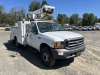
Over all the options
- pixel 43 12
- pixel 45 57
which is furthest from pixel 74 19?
pixel 45 57

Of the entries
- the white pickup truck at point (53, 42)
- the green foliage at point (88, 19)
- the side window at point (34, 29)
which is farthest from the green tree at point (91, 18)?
the side window at point (34, 29)

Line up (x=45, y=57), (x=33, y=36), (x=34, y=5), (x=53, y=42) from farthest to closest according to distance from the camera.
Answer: (x=34, y=5), (x=33, y=36), (x=45, y=57), (x=53, y=42)

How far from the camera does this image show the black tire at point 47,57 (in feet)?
21.5

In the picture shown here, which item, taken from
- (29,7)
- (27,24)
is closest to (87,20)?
(29,7)

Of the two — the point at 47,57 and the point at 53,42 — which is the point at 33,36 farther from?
the point at 53,42

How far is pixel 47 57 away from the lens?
6738 millimetres

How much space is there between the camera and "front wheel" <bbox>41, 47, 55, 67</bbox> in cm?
655

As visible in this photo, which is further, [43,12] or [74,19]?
[74,19]

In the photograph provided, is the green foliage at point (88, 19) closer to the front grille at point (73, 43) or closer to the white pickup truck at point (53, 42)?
the white pickup truck at point (53, 42)

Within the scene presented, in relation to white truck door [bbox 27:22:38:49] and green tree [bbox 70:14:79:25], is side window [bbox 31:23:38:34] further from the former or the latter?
green tree [bbox 70:14:79:25]

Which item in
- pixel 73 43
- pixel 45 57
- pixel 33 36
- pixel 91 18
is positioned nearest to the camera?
pixel 73 43

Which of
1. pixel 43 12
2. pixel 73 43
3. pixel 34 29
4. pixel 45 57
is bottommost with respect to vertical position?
pixel 45 57

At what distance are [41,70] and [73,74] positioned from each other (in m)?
1.33

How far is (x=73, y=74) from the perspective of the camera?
593cm
